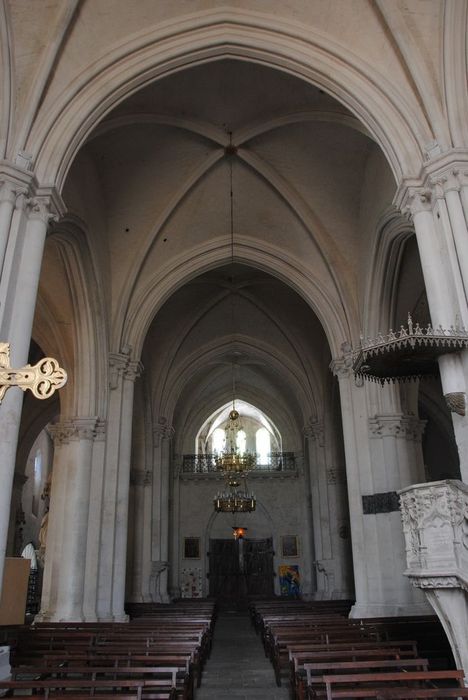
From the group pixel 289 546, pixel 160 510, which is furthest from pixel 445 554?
pixel 289 546

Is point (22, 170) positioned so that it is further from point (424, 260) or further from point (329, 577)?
point (329, 577)

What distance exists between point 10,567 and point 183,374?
39.5ft

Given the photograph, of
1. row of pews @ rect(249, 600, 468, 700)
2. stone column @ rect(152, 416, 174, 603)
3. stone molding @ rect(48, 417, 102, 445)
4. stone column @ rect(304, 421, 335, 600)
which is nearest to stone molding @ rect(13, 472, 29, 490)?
stone column @ rect(152, 416, 174, 603)

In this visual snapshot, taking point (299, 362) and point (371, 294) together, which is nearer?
point (371, 294)

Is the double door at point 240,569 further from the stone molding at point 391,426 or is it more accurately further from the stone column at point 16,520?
the stone molding at point 391,426

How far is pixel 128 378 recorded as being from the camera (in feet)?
49.5

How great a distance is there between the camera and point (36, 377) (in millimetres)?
3971

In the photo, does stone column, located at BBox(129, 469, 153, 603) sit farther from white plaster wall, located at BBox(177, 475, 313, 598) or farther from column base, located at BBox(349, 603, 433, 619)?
column base, located at BBox(349, 603, 433, 619)

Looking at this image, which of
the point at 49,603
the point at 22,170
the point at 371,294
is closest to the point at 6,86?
the point at 22,170

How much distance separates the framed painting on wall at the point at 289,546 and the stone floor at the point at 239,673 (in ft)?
35.5

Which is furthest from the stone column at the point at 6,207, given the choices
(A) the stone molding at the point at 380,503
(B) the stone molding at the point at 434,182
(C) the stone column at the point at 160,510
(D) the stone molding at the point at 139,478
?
(C) the stone column at the point at 160,510

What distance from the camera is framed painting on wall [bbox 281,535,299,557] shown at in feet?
84.7

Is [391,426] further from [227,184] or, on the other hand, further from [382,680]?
[382,680]

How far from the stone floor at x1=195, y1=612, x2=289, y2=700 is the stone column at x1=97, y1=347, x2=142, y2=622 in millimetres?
2518
